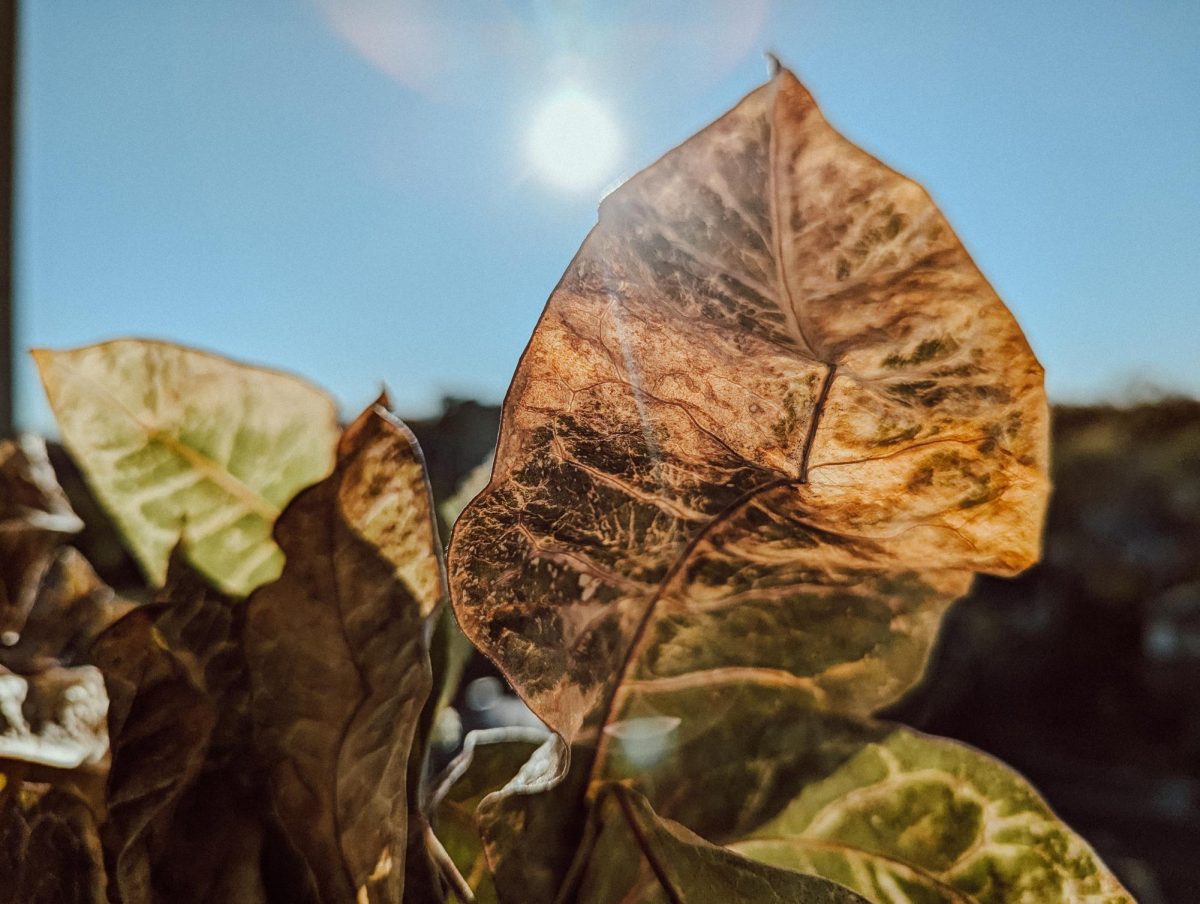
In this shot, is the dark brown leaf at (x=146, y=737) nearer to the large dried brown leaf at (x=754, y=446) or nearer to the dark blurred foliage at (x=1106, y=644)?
the large dried brown leaf at (x=754, y=446)

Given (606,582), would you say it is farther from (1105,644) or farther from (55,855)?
(1105,644)

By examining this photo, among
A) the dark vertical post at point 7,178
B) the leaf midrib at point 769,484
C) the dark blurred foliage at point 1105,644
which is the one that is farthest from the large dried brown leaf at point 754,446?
the dark vertical post at point 7,178

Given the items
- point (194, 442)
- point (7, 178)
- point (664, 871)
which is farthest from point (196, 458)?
point (7, 178)

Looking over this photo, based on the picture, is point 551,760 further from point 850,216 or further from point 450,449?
point 450,449

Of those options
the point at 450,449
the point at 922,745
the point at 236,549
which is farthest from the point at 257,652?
the point at 450,449

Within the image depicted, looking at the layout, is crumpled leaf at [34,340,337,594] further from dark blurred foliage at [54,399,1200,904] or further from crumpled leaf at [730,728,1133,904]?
dark blurred foliage at [54,399,1200,904]
